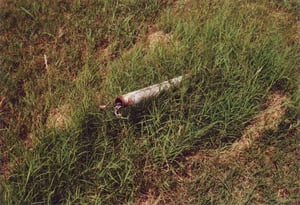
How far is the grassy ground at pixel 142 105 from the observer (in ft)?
6.99

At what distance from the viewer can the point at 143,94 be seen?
240 cm

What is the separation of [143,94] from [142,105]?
0.10 metres

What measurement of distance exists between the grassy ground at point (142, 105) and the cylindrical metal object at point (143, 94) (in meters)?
0.06

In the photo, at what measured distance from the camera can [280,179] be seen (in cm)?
231

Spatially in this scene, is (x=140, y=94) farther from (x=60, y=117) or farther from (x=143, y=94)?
(x=60, y=117)

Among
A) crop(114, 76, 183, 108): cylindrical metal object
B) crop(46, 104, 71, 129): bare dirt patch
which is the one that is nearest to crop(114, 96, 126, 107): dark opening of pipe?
crop(114, 76, 183, 108): cylindrical metal object

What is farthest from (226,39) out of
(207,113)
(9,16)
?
(9,16)

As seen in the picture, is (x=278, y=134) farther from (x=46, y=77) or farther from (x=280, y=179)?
(x=46, y=77)

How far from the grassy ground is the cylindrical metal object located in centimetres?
6

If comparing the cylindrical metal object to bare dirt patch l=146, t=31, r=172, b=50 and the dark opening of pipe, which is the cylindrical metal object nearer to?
the dark opening of pipe

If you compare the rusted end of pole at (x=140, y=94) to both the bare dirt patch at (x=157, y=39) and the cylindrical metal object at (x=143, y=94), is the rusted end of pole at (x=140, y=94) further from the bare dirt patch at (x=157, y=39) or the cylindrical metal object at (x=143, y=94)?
the bare dirt patch at (x=157, y=39)

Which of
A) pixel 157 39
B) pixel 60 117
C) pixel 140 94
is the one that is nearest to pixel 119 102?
pixel 140 94

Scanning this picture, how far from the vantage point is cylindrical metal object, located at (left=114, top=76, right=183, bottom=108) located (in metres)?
2.30

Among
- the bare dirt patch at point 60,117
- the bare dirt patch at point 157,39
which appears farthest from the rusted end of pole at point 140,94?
the bare dirt patch at point 157,39
